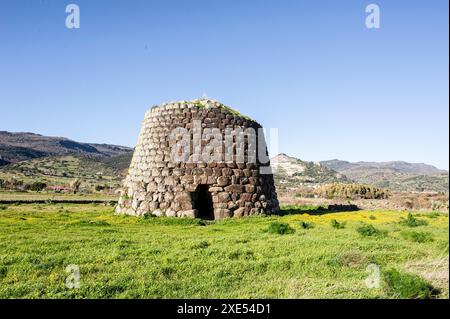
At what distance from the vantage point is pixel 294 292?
5926mm

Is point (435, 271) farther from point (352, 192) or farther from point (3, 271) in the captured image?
point (352, 192)

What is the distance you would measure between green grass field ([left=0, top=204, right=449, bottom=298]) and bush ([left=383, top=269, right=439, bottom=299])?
0.02 metres

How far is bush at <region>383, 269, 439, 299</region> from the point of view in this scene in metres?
5.70

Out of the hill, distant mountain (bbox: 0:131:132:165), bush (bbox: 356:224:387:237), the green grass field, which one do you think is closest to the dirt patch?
the green grass field

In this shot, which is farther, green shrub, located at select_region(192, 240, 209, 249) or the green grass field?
green shrub, located at select_region(192, 240, 209, 249)

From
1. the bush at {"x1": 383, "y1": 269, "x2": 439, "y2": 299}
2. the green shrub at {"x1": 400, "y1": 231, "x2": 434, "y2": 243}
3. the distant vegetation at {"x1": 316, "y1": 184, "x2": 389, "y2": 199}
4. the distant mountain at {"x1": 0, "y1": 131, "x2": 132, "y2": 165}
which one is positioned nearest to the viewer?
the bush at {"x1": 383, "y1": 269, "x2": 439, "y2": 299}

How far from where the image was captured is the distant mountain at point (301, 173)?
69.2 m

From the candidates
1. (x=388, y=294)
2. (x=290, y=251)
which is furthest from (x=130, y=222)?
(x=388, y=294)

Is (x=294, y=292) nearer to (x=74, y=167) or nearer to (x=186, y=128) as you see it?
(x=186, y=128)

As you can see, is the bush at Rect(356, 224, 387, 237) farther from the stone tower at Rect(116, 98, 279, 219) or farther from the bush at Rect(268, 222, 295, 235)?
the stone tower at Rect(116, 98, 279, 219)

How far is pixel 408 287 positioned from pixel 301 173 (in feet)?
240

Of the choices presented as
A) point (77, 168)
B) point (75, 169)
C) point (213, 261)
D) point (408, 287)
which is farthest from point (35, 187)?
point (408, 287)

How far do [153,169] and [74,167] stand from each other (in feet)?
217
